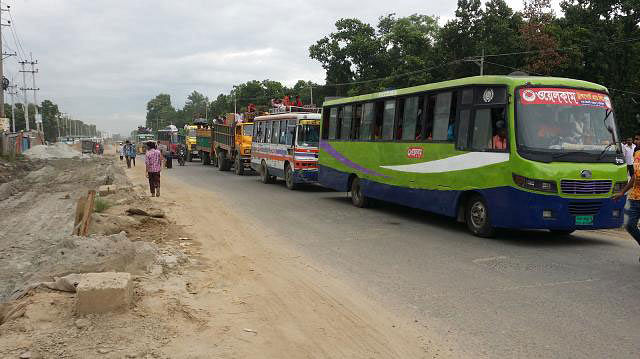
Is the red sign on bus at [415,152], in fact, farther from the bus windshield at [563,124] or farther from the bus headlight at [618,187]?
the bus headlight at [618,187]

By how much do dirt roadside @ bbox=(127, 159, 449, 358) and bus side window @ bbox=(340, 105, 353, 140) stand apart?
23.7 feet

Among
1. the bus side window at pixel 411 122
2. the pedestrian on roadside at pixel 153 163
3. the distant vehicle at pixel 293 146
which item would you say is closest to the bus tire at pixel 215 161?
the distant vehicle at pixel 293 146

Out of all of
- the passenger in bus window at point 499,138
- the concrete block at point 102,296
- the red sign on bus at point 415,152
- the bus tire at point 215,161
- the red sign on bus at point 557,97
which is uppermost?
the red sign on bus at point 557,97

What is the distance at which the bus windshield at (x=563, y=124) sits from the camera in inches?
364

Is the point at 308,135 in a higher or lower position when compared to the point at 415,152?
higher

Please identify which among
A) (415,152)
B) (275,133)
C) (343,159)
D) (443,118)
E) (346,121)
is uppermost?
(443,118)

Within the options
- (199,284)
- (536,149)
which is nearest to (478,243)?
(536,149)

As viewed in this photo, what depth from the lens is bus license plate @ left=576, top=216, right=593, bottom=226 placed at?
913cm

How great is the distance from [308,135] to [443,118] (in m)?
8.92

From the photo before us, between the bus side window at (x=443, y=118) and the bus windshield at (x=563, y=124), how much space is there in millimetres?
1748

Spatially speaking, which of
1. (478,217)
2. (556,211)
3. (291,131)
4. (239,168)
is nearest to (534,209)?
(556,211)

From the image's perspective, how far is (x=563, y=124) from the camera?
372 inches

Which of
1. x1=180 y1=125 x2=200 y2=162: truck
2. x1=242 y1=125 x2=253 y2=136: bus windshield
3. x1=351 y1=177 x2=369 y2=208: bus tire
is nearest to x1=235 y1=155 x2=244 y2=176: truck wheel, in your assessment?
x1=242 y1=125 x2=253 y2=136: bus windshield

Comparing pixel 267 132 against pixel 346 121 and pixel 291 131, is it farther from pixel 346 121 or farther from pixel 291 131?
pixel 346 121
